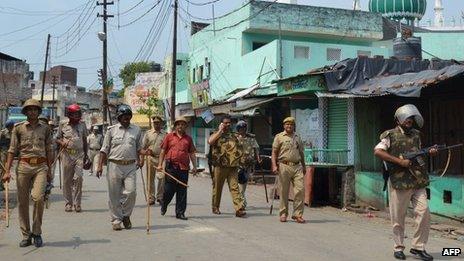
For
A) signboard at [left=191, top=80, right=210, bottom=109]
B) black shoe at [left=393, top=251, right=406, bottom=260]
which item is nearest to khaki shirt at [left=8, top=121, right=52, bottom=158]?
black shoe at [left=393, top=251, right=406, bottom=260]

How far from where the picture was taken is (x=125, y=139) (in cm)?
804

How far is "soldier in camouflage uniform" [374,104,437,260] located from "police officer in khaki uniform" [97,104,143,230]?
11.9 ft

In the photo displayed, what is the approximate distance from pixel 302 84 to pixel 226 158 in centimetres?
432

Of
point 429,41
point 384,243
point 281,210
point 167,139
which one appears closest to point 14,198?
point 167,139

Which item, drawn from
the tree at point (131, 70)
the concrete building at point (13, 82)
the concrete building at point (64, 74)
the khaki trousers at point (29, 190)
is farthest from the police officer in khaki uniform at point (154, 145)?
the concrete building at point (64, 74)

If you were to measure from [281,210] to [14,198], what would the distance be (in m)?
6.56

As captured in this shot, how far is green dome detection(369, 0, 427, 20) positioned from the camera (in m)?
35.7

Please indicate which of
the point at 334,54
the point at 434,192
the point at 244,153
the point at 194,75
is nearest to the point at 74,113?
the point at 244,153

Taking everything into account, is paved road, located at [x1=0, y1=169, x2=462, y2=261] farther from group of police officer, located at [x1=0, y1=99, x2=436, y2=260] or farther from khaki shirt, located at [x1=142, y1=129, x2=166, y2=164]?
khaki shirt, located at [x1=142, y1=129, x2=166, y2=164]

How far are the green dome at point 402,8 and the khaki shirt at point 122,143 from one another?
100 ft

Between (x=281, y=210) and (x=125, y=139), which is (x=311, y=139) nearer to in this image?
(x=281, y=210)

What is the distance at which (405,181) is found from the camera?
6.25 m

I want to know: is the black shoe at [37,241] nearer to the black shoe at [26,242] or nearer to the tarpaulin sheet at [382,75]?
the black shoe at [26,242]

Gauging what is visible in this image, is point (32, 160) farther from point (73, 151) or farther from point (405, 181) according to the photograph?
point (405, 181)
